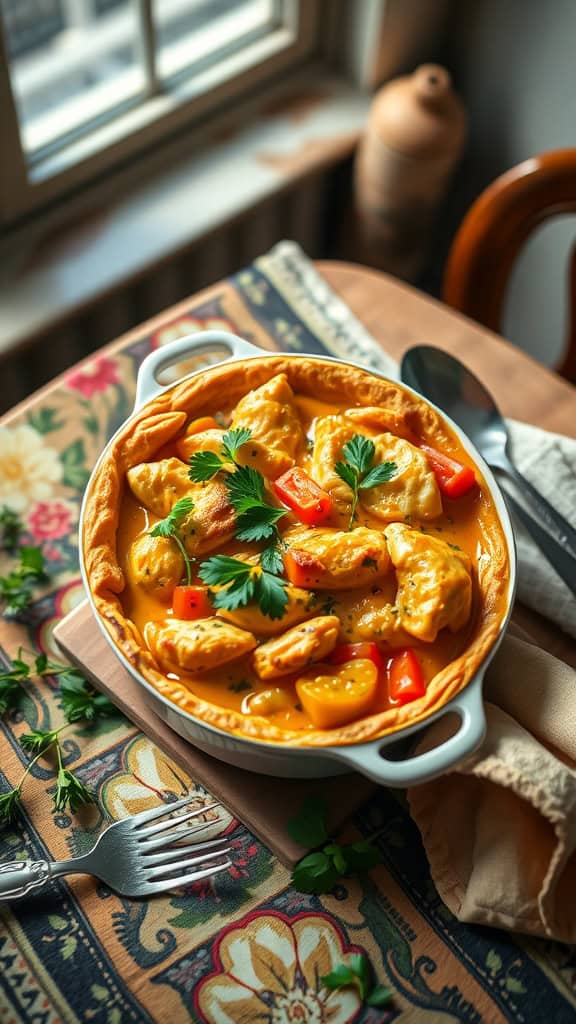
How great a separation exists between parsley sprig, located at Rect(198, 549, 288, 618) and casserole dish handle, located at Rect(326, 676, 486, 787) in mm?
182

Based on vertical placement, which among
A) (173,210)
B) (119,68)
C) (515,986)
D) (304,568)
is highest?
(119,68)

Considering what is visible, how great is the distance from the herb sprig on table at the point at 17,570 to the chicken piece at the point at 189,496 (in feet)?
0.76

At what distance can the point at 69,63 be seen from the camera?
87.5 inches

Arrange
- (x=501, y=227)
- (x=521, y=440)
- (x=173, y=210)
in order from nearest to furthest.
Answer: (x=521, y=440) < (x=501, y=227) < (x=173, y=210)

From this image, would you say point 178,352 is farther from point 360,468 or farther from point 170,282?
point 170,282

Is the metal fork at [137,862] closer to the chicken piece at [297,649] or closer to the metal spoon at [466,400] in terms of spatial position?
the chicken piece at [297,649]

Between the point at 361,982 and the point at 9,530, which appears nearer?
the point at 361,982

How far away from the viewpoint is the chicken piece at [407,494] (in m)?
1.22

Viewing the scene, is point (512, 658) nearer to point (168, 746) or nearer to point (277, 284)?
point (168, 746)

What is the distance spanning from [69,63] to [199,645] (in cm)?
168

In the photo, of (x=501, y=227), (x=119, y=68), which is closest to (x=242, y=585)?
(x=501, y=227)

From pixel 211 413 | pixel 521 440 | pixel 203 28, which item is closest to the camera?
pixel 211 413

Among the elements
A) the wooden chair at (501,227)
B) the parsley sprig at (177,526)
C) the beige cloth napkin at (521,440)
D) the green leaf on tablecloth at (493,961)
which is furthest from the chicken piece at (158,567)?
the wooden chair at (501,227)

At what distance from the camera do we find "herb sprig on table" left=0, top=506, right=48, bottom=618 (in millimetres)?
1358
